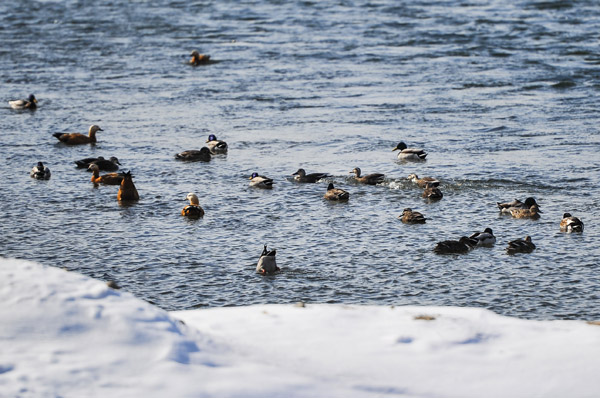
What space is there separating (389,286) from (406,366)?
6.62m

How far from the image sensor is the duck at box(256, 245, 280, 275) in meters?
14.7

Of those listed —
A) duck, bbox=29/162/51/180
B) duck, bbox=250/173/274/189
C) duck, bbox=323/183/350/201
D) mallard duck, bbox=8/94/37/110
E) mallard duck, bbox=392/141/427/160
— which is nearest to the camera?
duck, bbox=323/183/350/201

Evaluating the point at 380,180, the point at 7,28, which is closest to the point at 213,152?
the point at 380,180

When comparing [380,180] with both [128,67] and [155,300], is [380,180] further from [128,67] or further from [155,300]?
[128,67]

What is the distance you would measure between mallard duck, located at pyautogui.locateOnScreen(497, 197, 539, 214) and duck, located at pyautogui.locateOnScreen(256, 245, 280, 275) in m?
5.52

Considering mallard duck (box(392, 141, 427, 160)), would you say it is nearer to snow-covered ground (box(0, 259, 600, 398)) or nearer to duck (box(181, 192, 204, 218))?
duck (box(181, 192, 204, 218))

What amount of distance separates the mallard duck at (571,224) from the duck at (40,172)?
11.2 m

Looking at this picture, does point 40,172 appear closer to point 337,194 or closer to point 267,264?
point 337,194

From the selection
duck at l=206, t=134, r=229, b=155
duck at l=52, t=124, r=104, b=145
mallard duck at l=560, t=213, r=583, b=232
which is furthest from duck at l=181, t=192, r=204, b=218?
duck at l=52, t=124, r=104, b=145

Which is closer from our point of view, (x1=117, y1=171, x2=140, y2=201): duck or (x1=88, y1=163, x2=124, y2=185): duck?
(x1=117, y1=171, x2=140, y2=201): duck

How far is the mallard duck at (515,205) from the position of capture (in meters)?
18.2

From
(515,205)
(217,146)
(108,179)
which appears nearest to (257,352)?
(515,205)

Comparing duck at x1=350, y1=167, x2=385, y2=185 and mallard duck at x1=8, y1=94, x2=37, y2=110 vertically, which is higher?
mallard duck at x1=8, y1=94, x2=37, y2=110

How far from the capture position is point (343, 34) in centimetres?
4538
